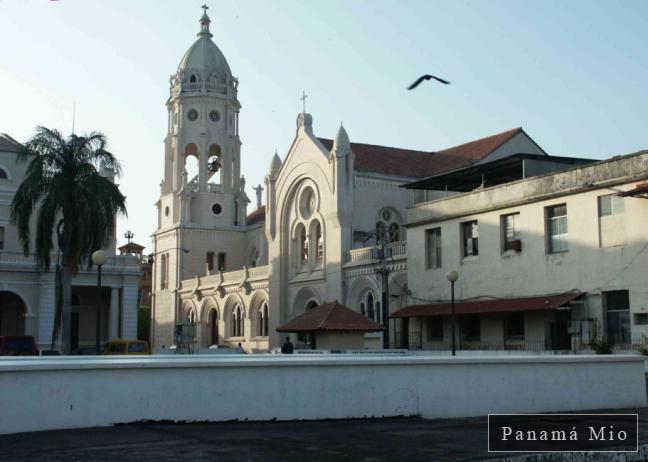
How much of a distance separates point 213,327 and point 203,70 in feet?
68.2

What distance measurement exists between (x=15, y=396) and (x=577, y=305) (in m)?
24.5

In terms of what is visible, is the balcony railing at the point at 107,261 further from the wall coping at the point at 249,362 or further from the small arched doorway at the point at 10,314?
the wall coping at the point at 249,362

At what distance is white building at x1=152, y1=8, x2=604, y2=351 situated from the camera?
52.3 metres

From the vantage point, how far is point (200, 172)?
74.9 metres

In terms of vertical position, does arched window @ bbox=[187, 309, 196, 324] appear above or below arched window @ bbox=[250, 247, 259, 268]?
below

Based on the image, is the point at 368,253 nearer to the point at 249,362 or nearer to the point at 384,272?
the point at 384,272

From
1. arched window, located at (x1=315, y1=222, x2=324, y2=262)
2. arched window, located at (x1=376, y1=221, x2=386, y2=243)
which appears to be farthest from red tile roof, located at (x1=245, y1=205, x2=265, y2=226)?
arched window, located at (x1=376, y1=221, x2=386, y2=243)

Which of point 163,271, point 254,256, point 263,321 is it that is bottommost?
point 263,321

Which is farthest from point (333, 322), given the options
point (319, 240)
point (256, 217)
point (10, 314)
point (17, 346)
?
point (256, 217)

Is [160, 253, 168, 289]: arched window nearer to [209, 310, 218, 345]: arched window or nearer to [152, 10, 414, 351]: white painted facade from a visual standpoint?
[152, 10, 414, 351]: white painted facade

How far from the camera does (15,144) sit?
2217 inches

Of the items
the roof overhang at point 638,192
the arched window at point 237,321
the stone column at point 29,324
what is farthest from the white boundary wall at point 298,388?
the arched window at point 237,321

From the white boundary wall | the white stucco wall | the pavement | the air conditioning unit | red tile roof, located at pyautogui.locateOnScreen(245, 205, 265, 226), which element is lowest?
the pavement

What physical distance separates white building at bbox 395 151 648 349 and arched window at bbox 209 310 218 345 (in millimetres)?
29256
